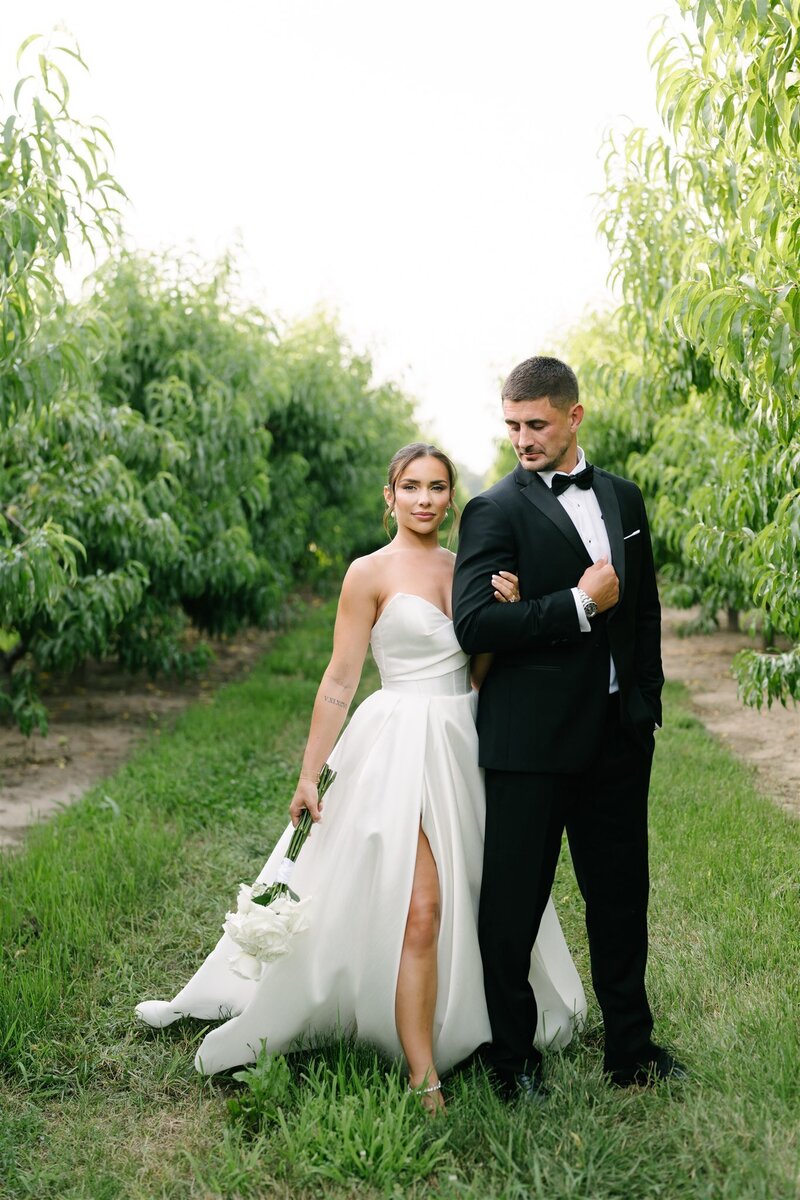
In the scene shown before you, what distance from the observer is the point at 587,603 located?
3.10m

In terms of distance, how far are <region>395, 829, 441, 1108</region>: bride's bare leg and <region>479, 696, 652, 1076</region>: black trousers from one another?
156 mm

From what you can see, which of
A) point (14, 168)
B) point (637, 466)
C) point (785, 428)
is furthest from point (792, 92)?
→ point (637, 466)

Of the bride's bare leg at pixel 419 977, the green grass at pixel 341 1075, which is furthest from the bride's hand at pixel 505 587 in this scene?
the green grass at pixel 341 1075

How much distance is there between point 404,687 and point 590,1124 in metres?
1.32

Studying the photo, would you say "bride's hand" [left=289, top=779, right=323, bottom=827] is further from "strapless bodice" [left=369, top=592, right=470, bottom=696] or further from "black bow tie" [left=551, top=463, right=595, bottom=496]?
"black bow tie" [left=551, top=463, right=595, bottom=496]

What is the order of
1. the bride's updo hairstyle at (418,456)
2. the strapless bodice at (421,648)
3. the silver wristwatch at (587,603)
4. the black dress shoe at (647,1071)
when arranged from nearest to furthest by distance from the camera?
the silver wristwatch at (587,603), the black dress shoe at (647,1071), the strapless bodice at (421,648), the bride's updo hairstyle at (418,456)

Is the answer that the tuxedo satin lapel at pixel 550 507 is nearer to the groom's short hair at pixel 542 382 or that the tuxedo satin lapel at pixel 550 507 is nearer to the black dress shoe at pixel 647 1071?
the groom's short hair at pixel 542 382

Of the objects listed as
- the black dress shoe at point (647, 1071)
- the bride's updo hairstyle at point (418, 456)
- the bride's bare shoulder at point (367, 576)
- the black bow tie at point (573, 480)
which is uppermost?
the bride's updo hairstyle at point (418, 456)

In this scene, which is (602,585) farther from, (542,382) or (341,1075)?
(341,1075)

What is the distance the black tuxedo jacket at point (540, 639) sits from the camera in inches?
125

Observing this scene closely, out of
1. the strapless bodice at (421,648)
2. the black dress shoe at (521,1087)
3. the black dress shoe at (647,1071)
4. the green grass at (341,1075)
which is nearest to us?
the green grass at (341,1075)

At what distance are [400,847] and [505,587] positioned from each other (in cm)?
84

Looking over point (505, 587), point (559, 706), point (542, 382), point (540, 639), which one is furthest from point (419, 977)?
point (542, 382)

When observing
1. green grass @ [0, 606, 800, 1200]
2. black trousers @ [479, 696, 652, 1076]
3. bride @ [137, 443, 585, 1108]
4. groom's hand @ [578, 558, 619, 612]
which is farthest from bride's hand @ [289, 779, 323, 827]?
groom's hand @ [578, 558, 619, 612]
